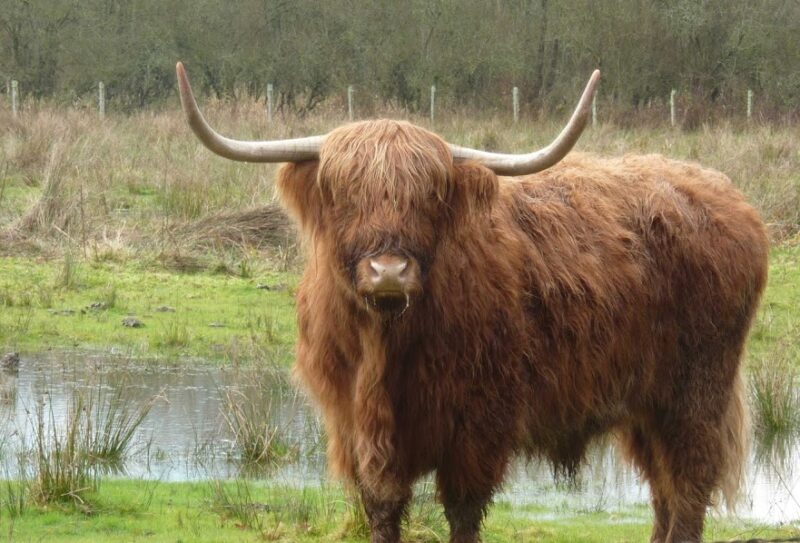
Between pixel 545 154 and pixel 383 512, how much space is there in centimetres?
135

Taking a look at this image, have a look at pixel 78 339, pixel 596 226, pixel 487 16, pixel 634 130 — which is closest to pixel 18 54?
pixel 487 16

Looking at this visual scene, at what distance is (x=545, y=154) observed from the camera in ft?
14.3

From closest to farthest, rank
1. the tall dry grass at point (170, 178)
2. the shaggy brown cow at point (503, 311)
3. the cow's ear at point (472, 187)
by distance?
the shaggy brown cow at point (503, 311), the cow's ear at point (472, 187), the tall dry grass at point (170, 178)

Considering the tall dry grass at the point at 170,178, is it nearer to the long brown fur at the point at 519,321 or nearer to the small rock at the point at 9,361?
the small rock at the point at 9,361

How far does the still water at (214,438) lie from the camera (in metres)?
6.34

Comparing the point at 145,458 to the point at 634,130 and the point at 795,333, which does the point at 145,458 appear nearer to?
the point at 795,333

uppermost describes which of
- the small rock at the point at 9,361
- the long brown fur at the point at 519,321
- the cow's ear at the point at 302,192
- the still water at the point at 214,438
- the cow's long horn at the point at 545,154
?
the cow's long horn at the point at 545,154

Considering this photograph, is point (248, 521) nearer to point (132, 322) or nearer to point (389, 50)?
point (132, 322)

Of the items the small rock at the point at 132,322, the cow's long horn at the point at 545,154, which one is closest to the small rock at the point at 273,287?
the small rock at the point at 132,322

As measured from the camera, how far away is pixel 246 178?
1321 centimetres

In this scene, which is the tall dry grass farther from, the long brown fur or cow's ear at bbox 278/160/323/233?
cow's ear at bbox 278/160/323/233

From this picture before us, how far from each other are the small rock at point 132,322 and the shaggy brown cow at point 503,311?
4528 mm

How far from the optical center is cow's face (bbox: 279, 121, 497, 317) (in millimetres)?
3939

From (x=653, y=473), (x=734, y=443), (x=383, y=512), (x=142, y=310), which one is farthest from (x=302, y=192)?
(x=142, y=310)
